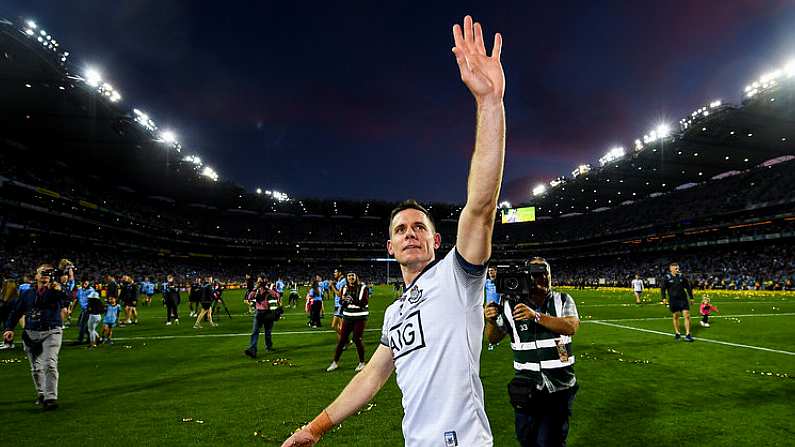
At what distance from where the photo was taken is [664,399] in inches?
275

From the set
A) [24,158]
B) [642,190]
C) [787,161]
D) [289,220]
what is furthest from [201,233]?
[787,161]

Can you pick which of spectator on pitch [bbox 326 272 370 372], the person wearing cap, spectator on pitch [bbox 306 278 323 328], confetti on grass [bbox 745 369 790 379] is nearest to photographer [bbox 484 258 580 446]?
spectator on pitch [bbox 326 272 370 372]

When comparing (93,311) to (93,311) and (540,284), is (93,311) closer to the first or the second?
(93,311)

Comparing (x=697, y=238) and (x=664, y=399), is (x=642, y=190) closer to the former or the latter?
(x=697, y=238)

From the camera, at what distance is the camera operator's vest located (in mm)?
3771

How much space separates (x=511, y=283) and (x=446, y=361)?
1689 millimetres

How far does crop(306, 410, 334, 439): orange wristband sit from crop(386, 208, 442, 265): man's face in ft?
3.08

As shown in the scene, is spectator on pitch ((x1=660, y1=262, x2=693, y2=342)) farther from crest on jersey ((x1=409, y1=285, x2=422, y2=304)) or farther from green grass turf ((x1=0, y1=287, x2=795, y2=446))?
crest on jersey ((x1=409, y1=285, x2=422, y2=304))

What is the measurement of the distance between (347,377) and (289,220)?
291 feet

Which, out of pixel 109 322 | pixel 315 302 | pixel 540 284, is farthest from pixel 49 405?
pixel 315 302

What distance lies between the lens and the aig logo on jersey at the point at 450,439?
5.70 ft

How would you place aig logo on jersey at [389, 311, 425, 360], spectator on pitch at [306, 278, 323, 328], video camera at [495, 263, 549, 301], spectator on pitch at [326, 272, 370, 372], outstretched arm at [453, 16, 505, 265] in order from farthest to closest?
spectator on pitch at [306, 278, 323, 328] < spectator on pitch at [326, 272, 370, 372] < video camera at [495, 263, 549, 301] < aig logo on jersey at [389, 311, 425, 360] < outstretched arm at [453, 16, 505, 265]

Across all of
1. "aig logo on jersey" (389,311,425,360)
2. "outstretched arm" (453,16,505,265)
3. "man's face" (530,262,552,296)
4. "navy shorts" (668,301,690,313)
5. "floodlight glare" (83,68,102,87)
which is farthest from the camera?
"floodlight glare" (83,68,102,87)

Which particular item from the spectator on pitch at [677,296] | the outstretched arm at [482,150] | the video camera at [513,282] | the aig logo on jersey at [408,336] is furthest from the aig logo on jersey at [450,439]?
the spectator on pitch at [677,296]
